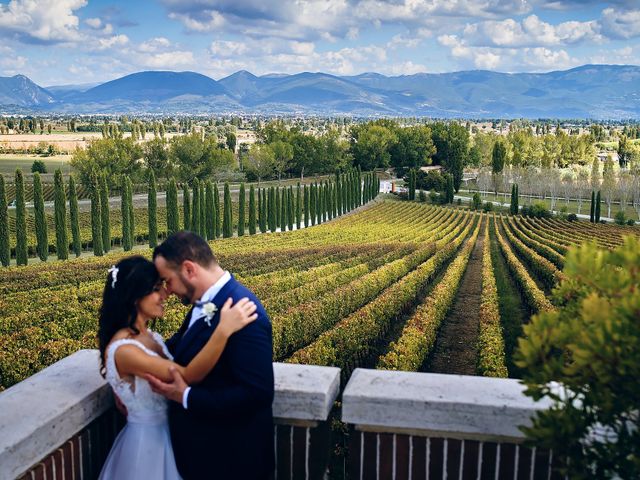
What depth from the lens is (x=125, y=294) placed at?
131 inches

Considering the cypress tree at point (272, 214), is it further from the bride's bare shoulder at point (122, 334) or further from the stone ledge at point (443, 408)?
the stone ledge at point (443, 408)

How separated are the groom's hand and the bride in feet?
0.11

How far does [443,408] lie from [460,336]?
47.8 feet

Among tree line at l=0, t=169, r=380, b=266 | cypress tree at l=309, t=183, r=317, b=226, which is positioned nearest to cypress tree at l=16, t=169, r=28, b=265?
tree line at l=0, t=169, r=380, b=266

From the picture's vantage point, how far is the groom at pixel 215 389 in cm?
310

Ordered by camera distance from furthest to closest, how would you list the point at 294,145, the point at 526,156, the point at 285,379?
the point at 526,156, the point at 294,145, the point at 285,379

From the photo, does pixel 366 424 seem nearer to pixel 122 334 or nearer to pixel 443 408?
pixel 443 408

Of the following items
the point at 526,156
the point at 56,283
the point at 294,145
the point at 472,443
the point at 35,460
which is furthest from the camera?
the point at 526,156

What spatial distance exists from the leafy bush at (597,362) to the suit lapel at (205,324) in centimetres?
149

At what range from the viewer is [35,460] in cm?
287

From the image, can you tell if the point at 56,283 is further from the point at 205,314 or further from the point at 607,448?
the point at 607,448

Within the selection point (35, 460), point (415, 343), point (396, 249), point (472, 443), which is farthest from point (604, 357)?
point (396, 249)

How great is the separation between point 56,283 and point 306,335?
11960 mm

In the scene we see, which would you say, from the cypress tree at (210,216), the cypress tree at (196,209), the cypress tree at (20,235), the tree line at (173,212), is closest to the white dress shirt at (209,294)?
the tree line at (173,212)
